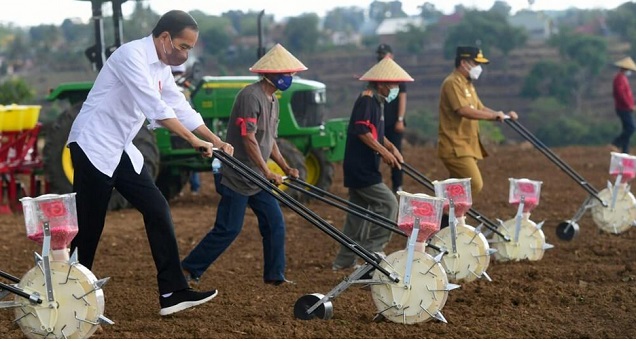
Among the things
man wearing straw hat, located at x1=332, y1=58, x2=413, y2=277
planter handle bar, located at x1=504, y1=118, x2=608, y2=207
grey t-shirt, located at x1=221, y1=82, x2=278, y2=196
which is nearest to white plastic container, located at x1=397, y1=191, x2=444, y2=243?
grey t-shirt, located at x1=221, y1=82, x2=278, y2=196

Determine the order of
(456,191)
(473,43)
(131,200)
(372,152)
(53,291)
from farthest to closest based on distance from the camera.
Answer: (473,43)
(372,152)
(456,191)
(131,200)
(53,291)

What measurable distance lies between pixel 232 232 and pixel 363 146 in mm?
1370

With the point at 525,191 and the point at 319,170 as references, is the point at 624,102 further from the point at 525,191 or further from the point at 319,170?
the point at 525,191

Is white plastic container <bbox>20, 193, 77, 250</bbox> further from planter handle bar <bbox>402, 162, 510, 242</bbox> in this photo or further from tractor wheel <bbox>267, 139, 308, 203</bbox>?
tractor wheel <bbox>267, 139, 308, 203</bbox>

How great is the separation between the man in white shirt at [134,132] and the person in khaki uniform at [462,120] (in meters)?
3.53

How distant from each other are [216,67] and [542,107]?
13676 mm

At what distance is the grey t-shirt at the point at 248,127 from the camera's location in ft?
27.4

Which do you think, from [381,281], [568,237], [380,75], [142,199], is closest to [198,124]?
[142,199]

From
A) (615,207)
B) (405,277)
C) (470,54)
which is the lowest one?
(615,207)

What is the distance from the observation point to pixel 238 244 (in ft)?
37.6

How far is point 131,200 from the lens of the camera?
7.00 metres

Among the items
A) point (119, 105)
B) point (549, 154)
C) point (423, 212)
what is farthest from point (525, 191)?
point (119, 105)

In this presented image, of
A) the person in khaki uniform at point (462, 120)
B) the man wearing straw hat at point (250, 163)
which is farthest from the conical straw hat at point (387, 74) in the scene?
the person in khaki uniform at point (462, 120)

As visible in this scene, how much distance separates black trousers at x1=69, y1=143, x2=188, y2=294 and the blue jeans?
1338mm
